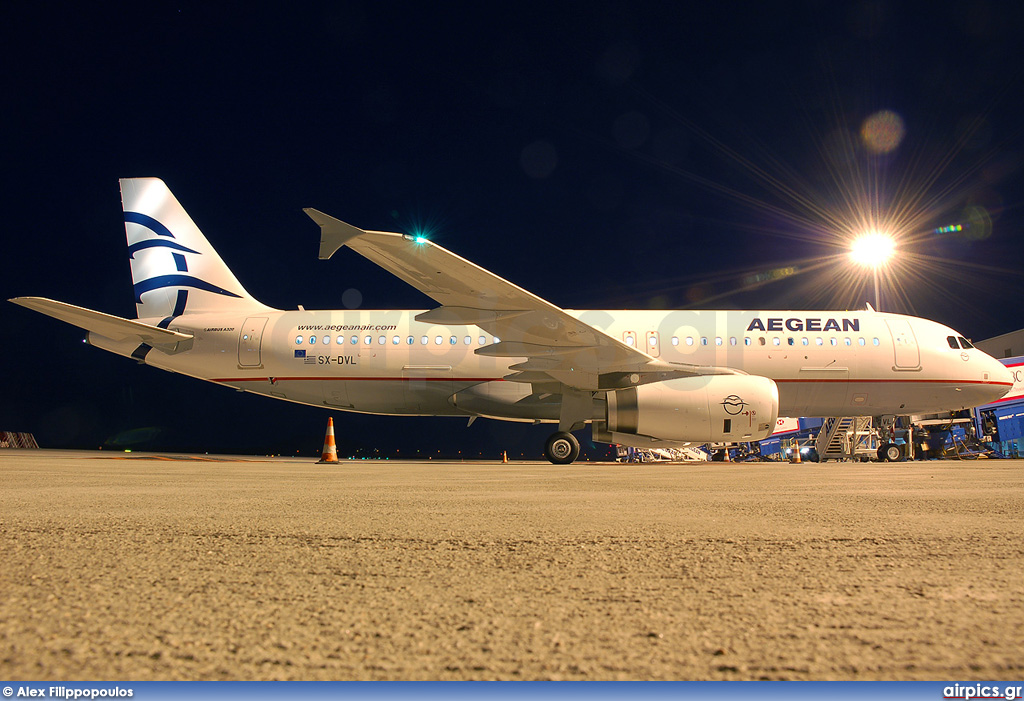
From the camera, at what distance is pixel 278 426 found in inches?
1578

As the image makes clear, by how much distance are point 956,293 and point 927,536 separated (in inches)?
2156

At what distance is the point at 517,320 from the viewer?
10070 mm

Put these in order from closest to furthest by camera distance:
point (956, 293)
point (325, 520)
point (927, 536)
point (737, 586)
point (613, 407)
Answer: point (737, 586) < point (927, 536) < point (325, 520) < point (613, 407) < point (956, 293)

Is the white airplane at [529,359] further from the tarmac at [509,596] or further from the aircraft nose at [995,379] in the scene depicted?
the tarmac at [509,596]

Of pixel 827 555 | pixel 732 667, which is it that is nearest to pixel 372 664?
pixel 732 667

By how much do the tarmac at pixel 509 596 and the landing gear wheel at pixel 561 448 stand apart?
344 inches

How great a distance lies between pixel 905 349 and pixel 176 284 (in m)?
16.9

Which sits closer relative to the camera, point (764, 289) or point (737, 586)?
point (737, 586)

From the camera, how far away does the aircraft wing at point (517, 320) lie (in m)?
8.57

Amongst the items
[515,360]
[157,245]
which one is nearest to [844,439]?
[515,360]

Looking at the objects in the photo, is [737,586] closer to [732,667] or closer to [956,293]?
[732,667]

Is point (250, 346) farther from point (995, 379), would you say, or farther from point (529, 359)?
point (995, 379)

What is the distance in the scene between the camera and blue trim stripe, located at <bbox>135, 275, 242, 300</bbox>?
14.1 m

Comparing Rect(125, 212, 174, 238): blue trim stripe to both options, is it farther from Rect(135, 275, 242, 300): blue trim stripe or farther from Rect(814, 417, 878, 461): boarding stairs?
Rect(814, 417, 878, 461): boarding stairs
